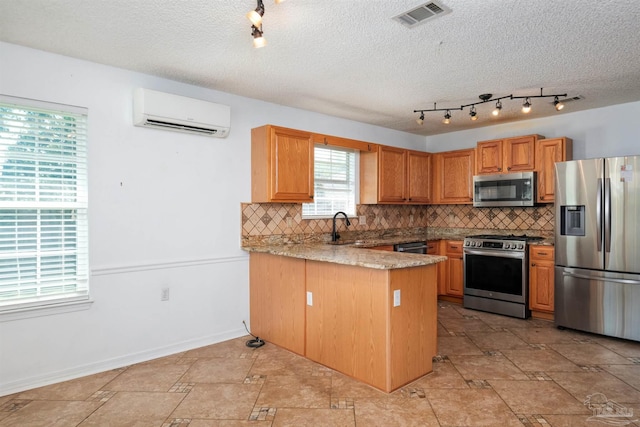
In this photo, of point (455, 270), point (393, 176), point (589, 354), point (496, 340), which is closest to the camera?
point (589, 354)

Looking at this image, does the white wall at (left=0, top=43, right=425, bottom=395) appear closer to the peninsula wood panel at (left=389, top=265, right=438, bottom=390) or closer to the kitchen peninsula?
the kitchen peninsula

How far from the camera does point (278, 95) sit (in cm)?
401

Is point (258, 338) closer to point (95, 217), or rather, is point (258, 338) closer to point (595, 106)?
point (95, 217)

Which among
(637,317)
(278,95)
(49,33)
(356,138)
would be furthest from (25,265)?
(637,317)

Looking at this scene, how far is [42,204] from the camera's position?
9.64ft

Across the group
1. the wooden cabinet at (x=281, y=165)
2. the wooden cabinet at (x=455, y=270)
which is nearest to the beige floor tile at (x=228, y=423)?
the wooden cabinet at (x=281, y=165)

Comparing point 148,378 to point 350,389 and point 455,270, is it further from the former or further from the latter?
point 455,270

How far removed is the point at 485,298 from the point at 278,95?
11.6 feet

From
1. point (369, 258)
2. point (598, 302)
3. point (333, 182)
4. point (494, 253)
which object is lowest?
point (598, 302)

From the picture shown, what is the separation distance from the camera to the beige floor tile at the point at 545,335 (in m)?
3.85

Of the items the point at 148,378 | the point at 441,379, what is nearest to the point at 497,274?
the point at 441,379

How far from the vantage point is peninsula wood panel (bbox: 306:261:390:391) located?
2.78 meters

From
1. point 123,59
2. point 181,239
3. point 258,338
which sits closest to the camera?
point 123,59

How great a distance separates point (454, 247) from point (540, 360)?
88.4 inches
